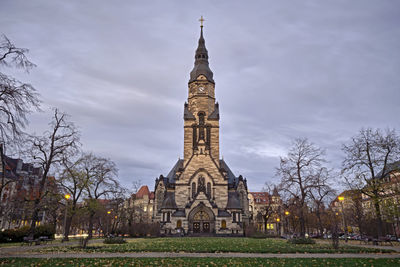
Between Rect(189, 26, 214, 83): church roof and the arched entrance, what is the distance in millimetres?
26636

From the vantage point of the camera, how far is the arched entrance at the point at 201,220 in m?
47.6

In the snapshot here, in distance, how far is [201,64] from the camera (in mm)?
62156

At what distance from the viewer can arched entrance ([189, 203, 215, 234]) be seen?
156 ft

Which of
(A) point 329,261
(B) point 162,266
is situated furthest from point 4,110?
(A) point 329,261

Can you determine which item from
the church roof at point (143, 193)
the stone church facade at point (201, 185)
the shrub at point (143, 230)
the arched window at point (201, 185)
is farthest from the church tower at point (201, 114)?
the church roof at point (143, 193)

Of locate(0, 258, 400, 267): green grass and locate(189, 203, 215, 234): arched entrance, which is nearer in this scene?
locate(0, 258, 400, 267): green grass

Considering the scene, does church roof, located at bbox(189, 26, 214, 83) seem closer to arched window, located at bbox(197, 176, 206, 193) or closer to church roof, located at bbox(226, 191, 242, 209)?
arched window, located at bbox(197, 176, 206, 193)

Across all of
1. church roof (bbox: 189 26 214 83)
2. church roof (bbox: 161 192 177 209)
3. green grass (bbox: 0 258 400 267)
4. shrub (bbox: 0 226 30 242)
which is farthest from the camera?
church roof (bbox: 189 26 214 83)

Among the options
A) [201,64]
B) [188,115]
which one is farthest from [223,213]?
[201,64]

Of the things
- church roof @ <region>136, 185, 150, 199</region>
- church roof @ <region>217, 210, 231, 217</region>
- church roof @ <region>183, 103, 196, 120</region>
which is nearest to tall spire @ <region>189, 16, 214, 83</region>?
church roof @ <region>183, 103, 196, 120</region>

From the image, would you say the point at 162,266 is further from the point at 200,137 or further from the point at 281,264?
the point at 200,137

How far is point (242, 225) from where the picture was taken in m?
49.3

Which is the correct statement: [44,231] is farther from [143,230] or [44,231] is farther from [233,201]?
[233,201]

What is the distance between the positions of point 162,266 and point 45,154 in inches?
833
